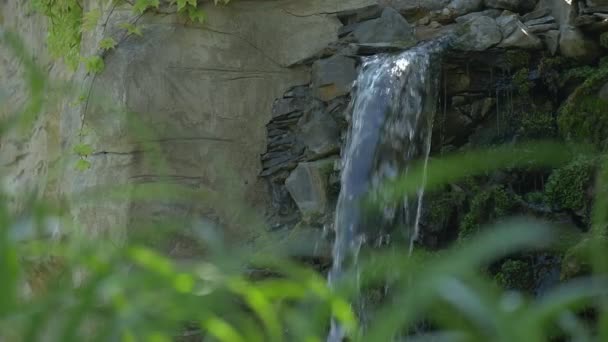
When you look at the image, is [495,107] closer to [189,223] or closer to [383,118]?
[383,118]

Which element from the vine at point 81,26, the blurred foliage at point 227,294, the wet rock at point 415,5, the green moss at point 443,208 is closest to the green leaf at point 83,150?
the vine at point 81,26

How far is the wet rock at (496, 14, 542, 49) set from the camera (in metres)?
4.30

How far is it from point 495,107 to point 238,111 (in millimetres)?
1385

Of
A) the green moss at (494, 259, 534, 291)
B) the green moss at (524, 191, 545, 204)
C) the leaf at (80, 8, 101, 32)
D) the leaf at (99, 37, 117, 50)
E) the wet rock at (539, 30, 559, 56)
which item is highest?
the leaf at (80, 8, 101, 32)

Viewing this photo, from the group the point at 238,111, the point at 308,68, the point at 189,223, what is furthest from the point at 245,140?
the point at 189,223

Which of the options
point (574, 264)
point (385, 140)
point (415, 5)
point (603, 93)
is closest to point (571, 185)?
point (603, 93)

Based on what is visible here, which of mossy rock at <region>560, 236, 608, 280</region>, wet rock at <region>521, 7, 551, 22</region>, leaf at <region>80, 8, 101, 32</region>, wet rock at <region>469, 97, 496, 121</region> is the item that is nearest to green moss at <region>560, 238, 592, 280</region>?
mossy rock at <region>560, 236, 608, 280</region>

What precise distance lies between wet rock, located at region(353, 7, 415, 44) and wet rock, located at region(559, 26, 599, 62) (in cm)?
84

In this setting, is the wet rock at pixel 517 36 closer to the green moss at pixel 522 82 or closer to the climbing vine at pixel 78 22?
the green moss at pixel 522 82

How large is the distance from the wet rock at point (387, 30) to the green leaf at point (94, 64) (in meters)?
1.28

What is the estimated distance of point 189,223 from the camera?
1232 millimetres

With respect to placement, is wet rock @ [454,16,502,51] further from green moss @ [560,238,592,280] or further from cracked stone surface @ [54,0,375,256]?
green moss @ [560,238,592,280]

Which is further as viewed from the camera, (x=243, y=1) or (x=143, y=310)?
(x=243, y=1)

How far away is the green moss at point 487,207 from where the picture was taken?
398cm
